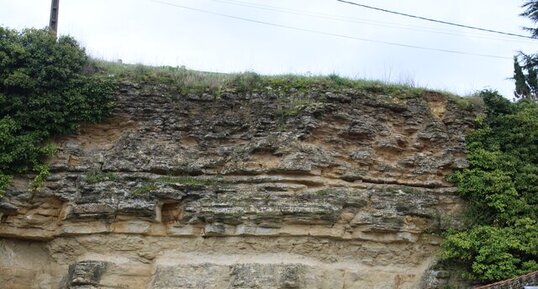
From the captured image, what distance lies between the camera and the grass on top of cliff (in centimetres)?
1253

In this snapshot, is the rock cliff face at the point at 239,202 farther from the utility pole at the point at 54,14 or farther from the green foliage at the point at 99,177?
the utility pole at the point at 54,14

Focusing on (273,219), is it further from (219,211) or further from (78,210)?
(78,210)

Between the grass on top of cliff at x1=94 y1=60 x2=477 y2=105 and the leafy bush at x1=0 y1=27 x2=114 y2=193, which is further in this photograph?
the grass on top of cliff at x1=94 y1=60 x2=477 y2=105

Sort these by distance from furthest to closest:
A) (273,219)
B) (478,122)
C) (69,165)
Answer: (478,122)
(69,165)
(273,219)

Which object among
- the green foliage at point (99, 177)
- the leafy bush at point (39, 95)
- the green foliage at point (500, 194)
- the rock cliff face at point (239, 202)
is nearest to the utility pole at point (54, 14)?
the leafy bush at point (39, 95)

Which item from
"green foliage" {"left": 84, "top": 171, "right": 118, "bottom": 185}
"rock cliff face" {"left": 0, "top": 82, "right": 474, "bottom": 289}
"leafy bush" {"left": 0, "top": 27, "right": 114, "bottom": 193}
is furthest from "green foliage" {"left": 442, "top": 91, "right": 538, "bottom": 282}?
"leafy bush" {"left": 0, "top": 27, "right": 114, "bottom": 193}

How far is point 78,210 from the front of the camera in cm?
1099

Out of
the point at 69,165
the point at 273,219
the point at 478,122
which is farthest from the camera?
the point at 478,122

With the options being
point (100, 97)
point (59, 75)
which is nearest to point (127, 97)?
point (100, 97)

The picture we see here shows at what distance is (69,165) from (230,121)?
3.14 metres

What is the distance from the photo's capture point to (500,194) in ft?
36.9

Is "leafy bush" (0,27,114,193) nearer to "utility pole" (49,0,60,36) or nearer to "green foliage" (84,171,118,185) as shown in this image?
"green foliage" (84,171,118,185)

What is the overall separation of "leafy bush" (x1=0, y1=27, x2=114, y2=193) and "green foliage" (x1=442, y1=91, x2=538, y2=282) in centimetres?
713

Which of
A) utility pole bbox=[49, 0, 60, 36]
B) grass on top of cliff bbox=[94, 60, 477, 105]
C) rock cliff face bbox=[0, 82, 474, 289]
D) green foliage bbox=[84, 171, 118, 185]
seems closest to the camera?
rock cliff face bbox=[0, 82, 474, 289]
